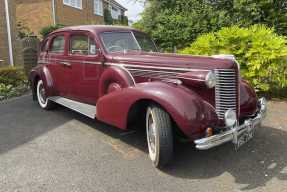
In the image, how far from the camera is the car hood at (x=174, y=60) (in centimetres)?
411

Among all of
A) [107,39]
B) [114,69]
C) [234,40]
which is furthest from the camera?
[234,40]

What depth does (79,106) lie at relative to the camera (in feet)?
19.6

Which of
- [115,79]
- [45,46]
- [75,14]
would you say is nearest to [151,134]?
[115,79]

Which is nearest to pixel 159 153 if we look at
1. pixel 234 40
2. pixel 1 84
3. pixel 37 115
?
pixel 37 115

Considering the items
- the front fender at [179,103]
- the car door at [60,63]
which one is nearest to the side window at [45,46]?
the car door at [60,63]

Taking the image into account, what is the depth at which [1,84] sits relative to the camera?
31.0ft

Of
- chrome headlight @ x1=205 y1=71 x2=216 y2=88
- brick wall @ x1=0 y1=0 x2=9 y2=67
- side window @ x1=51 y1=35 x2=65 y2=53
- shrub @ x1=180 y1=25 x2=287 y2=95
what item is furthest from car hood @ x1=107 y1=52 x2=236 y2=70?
brick wall @ x1=0 y1=0 x2=9 y2=67

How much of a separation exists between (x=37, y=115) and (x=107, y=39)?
246cm

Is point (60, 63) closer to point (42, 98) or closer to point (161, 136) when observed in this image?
point (42, 98)

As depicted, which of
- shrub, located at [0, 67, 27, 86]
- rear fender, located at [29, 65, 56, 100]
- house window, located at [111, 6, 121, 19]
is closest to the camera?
rear fender, located at [29, 65, 56, 100]

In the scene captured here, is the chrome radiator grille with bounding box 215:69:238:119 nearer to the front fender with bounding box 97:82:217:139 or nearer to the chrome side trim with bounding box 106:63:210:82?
the front fender with bounding box 97:82:217:139

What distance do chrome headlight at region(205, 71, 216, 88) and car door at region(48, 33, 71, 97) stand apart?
317cm

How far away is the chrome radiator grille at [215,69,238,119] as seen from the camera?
13.3 feet

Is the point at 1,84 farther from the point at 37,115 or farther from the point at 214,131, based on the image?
the point at 214,131
